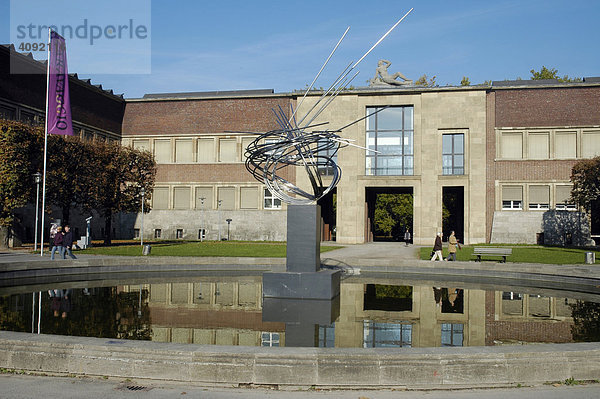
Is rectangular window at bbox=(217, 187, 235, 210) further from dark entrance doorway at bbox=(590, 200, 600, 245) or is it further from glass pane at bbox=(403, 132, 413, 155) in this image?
dark entrance doorway at bbox=(590, 200, 600, 245)

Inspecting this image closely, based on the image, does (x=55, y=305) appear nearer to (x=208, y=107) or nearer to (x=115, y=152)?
(x=115, y=152)

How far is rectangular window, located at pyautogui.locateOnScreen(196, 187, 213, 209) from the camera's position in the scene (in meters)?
48.0

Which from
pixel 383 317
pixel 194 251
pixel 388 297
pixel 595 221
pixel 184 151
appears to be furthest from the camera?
pixel 184 151

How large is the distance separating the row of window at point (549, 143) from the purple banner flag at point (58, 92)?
31.6 m

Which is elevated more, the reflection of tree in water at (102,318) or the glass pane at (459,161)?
the glass pane at (459,161)

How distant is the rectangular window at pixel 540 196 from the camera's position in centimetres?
4247

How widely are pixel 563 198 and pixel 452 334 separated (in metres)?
36.6

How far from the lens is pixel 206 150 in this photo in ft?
159

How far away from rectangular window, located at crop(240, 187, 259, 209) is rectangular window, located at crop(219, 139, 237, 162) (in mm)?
2921

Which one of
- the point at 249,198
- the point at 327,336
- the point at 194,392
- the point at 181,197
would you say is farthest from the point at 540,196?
the point at 194,392

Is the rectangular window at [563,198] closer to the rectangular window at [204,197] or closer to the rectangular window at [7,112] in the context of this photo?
the rectangular window at [204,197]

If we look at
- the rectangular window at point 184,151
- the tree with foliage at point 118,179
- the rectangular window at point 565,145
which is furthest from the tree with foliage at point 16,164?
the rectangular window at point 565,145

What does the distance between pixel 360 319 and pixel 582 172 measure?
32.0 meters

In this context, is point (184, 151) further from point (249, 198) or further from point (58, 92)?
point (58, 92)
